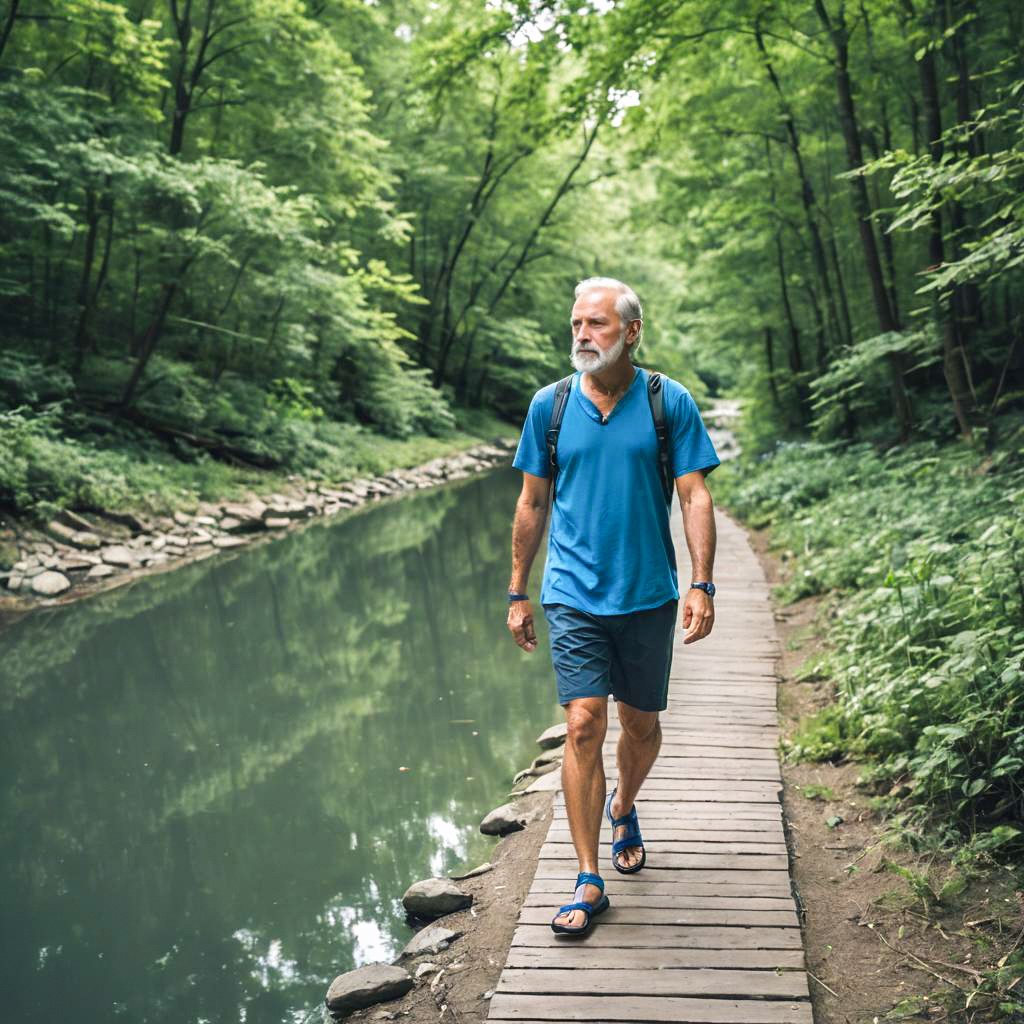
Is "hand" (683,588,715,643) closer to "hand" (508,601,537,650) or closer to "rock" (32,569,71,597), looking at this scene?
"hand" (508,601,537,650)

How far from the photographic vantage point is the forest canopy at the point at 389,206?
993cm

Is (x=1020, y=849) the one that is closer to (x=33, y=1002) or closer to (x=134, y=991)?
(x=134, y=991)

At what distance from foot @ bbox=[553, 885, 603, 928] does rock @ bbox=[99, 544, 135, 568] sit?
10.2 meters

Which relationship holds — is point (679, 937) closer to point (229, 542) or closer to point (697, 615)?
point (697, 615)

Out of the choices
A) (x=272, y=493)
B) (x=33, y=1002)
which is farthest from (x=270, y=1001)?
(x=272, y=493)

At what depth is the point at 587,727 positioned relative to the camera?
10.1 ft

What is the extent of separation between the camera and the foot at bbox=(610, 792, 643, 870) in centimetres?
359

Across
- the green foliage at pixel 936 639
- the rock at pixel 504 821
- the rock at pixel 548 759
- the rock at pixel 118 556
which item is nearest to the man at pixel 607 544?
the green foliage at pixel 936 639

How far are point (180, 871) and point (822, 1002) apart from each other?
338 centimetres

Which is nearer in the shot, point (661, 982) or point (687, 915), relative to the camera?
point (661, 982)

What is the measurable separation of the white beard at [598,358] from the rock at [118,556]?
33.6ft

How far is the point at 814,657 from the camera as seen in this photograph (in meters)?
6.45

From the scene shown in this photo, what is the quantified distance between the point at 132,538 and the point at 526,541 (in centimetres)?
1082

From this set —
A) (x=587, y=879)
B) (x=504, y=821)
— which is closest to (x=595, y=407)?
(x=587, y=879)
